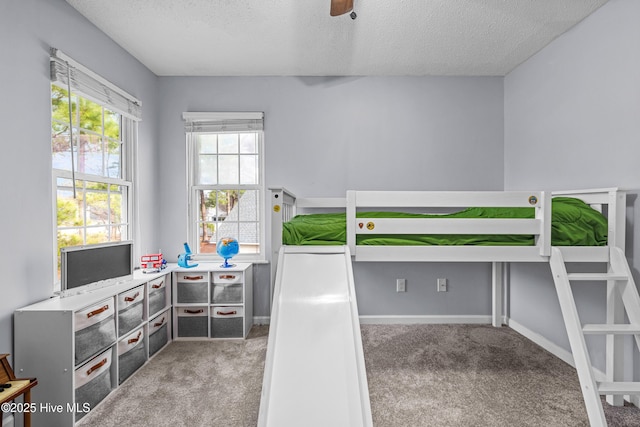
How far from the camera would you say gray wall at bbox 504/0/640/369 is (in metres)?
2.12

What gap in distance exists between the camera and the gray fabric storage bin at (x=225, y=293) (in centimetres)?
305

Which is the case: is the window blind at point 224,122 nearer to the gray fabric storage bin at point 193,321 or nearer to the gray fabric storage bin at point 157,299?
the gray fabric storage bin at point 157,299

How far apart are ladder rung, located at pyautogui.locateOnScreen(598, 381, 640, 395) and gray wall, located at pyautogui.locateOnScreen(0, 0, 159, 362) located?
3.04 metres

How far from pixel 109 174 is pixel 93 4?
1.23 metres

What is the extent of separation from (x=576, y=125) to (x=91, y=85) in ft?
11.7


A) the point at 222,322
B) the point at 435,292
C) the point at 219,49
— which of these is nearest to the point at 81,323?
the point at 222,322

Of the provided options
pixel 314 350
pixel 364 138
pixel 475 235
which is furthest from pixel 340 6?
pixel 364 138

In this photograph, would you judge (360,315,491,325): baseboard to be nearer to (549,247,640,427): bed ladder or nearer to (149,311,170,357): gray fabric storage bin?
(549,247,640,427): bed ladder

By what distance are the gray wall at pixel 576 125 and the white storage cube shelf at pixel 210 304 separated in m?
2.63

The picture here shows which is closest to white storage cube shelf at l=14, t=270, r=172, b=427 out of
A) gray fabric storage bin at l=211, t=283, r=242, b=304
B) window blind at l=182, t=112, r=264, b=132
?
gray fabric storage bin at l=211, t=283, r=242, b=304

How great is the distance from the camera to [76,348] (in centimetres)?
189

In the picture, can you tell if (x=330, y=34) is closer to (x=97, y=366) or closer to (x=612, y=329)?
(x=612, y=329)

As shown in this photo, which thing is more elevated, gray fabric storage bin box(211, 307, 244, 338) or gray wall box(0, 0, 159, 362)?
gray wall box(0, 0, 159, 362)

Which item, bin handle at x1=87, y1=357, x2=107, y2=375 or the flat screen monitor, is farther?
the flat screen monitor
